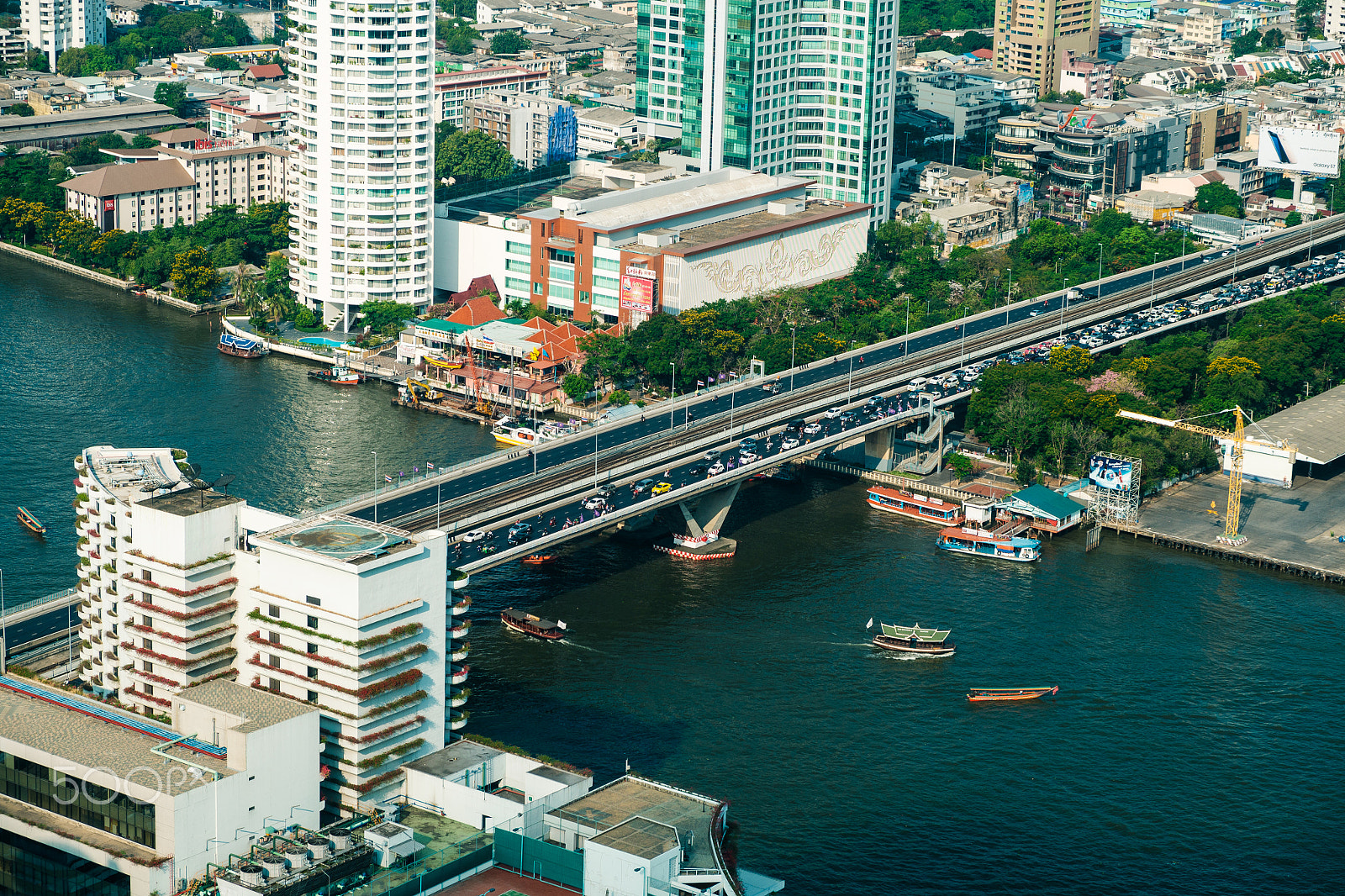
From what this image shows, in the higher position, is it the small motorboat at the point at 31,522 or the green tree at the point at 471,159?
the green tree at the point at 471,159

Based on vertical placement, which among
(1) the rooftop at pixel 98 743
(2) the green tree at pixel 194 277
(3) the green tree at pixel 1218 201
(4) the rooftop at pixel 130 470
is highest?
(3) the green tree at pixel 1218 201

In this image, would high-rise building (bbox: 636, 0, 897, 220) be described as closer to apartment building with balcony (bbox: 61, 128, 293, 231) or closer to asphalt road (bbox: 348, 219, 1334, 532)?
asphalt road (bbox: 348, 219, 1334, 532)

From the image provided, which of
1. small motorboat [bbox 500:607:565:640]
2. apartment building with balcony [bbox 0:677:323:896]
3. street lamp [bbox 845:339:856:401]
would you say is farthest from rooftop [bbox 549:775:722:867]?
street lamp [bbox 845:339:856:401]

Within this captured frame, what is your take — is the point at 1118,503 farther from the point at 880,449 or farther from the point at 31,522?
the point at 31,522

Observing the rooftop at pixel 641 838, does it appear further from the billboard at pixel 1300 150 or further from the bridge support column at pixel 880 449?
the billboard at pixel 1300 150

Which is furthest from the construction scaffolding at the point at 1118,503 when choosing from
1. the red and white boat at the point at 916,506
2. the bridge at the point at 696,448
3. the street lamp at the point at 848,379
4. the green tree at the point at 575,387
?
the green tree at the point at 575,387

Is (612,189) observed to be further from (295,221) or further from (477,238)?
(295,221)

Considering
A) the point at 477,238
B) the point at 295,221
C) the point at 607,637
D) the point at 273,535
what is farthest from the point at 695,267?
the point at 273,535

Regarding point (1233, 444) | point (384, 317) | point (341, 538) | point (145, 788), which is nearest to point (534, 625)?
point (341, 538)
